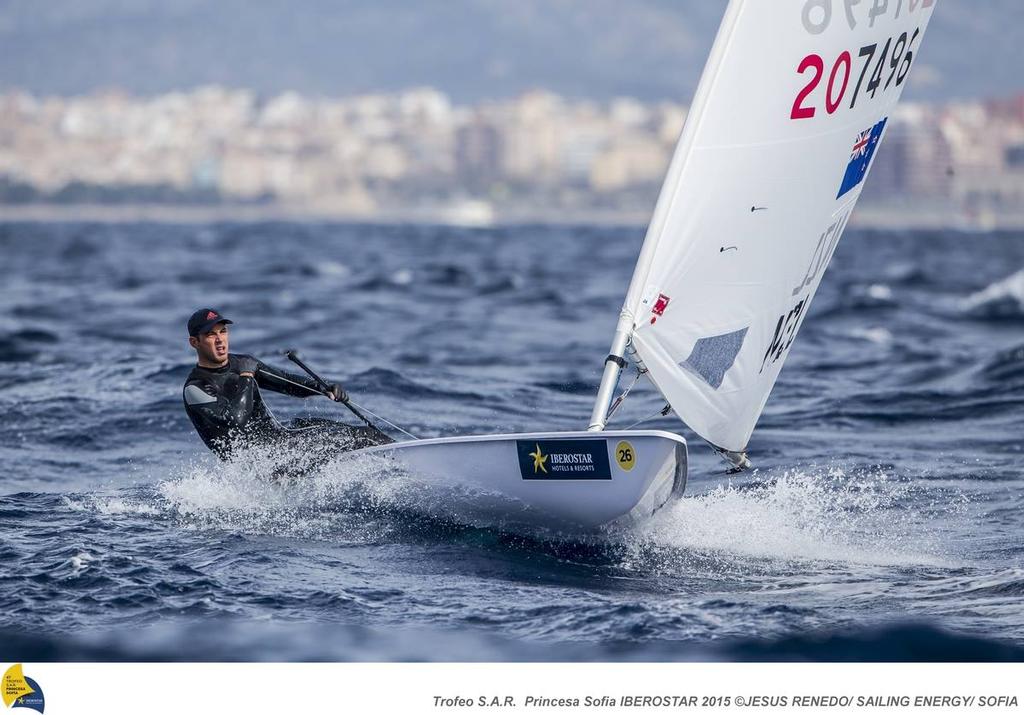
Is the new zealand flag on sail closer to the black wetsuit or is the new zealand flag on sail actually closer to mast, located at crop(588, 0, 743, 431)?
mast, located at crop(588, 0, 743, 431)

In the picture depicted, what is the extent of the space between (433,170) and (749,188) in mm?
168154

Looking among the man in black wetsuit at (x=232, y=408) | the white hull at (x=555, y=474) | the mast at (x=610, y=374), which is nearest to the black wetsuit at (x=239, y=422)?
the man in black wetsuit at (x=232, y=408)

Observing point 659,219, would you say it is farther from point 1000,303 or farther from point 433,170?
point 433,170

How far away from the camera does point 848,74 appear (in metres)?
6.74

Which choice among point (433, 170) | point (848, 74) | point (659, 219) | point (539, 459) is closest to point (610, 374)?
point (539, 459)

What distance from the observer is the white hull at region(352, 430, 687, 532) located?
637 cm

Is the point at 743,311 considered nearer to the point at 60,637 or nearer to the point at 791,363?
the point at 60,637

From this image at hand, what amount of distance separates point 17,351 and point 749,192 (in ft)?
34.6

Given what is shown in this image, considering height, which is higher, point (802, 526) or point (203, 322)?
point (203, 322)

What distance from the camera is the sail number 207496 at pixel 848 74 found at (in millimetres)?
6598

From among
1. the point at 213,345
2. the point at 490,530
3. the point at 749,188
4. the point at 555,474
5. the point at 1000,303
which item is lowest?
the point at 1000,303
